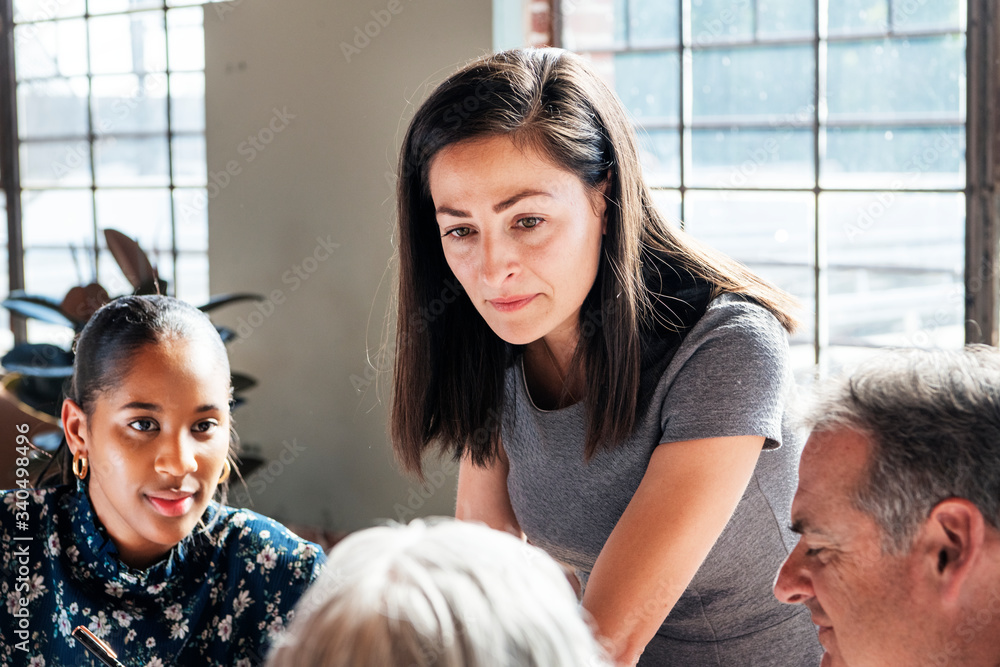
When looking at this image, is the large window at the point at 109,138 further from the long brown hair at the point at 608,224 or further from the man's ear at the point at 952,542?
the man's ear at the point at 952,542

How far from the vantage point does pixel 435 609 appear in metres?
0.58

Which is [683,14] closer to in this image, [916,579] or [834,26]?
[834,26]

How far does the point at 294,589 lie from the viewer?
1.49 m

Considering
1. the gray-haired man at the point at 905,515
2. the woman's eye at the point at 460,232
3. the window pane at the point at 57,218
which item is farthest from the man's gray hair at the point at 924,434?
the window pane at the point at 57,218

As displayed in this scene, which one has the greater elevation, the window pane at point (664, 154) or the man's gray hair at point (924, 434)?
the window pane at point (664, 154)

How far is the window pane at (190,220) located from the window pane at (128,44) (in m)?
0.55

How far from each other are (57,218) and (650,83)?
9.64 ft

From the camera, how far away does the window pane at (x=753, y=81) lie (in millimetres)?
2896

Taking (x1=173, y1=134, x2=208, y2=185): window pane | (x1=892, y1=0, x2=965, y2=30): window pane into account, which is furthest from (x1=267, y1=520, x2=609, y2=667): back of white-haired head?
(x1=173, y1=134, x2=208, y2=185): window pane

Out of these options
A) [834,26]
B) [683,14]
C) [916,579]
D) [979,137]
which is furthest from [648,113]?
[916,579]

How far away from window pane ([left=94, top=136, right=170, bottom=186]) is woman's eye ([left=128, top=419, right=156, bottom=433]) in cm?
309

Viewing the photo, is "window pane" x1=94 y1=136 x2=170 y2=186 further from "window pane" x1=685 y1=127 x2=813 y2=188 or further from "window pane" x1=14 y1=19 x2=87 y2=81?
"window pane" x1=685 y1=127 x2=813 y2=188

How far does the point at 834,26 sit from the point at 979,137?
52 cm

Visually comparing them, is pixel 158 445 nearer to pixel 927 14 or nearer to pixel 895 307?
pixel 895 307
